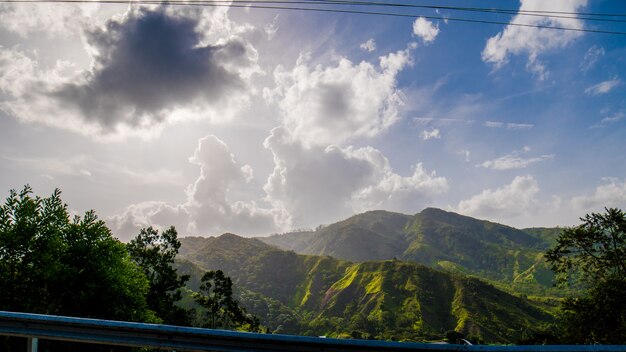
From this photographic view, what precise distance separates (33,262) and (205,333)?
27188 millimetres

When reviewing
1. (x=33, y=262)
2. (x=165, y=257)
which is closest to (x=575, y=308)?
(x=33, y=262)

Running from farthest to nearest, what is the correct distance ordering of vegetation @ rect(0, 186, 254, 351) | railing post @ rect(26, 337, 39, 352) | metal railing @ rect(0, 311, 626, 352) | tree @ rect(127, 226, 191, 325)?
tree @ rect(127, 226, 191, 325), vegetation @ rect(0, 186, 254, 351), railing post @ rect(26, 337, 39, 352), metal railing @ rect(0, 311, 626, 352)

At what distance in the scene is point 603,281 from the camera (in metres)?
27.5

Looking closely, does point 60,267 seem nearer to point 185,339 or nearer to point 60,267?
point 60,267

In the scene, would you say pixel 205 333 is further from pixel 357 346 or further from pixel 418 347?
pixel 418 347

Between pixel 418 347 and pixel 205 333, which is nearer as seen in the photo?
pixel 418 347

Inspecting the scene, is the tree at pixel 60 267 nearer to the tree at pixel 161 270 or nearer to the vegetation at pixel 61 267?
the vegetation at pixel 61 267

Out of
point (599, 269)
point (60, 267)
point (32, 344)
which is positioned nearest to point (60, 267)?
point (60, 267)

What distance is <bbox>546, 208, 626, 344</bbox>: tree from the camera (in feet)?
86.1

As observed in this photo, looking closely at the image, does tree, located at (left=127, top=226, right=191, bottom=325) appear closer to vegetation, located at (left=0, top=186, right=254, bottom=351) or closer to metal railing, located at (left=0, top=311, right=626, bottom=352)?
vegetation, located at (left=0, top=186, right=254, bottom=351)

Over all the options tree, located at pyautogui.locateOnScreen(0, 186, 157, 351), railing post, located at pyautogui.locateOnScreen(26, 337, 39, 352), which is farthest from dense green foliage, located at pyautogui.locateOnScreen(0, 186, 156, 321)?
railing post, located at pyautogui.locateOnScreen(26, 337, 39, 352)

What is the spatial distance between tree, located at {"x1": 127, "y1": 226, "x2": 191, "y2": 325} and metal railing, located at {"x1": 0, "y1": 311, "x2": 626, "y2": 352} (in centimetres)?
4840

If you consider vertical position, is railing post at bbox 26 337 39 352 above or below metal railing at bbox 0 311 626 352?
below

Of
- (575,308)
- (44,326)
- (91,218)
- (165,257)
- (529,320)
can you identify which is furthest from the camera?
(529,320)
